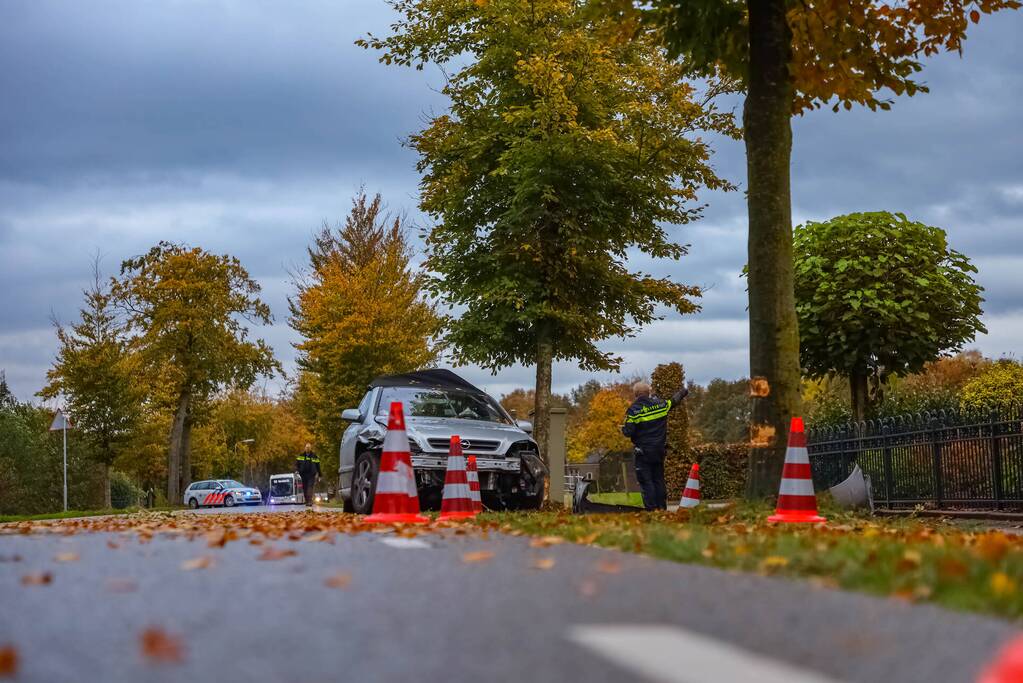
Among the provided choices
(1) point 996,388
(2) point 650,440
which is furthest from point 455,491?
(1) point 996,388

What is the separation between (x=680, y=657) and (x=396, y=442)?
7.24m

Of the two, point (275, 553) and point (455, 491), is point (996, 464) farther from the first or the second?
point (275, 553)

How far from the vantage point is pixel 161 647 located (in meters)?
3.65

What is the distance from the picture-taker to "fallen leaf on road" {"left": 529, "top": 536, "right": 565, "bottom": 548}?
6984mm

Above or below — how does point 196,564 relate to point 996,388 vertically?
below

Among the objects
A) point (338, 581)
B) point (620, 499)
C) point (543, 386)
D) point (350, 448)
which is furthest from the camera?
point (620, 499)

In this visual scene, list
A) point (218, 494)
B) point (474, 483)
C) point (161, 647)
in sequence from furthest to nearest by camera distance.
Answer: point (218, 494), point (474, 483), point (161, 647)

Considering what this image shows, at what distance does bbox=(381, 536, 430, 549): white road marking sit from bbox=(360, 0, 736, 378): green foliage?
14912 mm

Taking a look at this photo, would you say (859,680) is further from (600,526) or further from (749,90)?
(749,90)

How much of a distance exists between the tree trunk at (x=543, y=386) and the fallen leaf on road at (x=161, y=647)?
63.9ft

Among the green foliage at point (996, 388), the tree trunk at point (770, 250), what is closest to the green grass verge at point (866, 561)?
the tree trunk at point (770, 250)

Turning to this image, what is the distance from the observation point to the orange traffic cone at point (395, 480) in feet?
34.0

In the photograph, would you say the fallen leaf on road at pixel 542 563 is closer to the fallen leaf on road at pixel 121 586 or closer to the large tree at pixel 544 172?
the fallen leaf on road at pixel 121 586

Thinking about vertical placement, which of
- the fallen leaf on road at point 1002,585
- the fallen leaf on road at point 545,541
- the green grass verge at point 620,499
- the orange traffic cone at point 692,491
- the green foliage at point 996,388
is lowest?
the green grass verge at point 620,499
